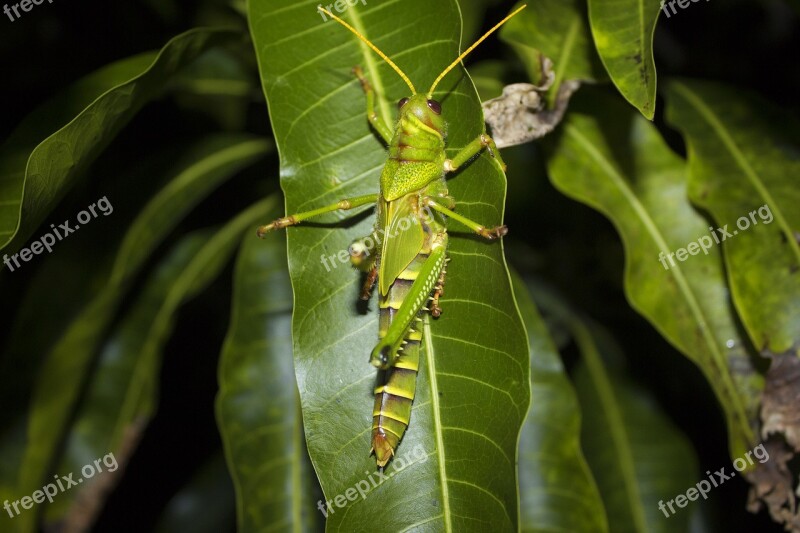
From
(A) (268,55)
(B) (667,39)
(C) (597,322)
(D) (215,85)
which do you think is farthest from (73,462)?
(B) (667,39)

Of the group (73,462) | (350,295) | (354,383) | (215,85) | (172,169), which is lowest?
(73,462)

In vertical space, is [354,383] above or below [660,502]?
above

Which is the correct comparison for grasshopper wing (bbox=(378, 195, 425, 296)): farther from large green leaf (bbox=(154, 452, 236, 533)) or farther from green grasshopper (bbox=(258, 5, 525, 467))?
large green leaf (bbox=(154, 452, 236, 533))

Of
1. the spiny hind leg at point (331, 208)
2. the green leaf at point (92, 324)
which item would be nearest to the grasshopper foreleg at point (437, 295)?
the spiny hind leg at point (331, 208)

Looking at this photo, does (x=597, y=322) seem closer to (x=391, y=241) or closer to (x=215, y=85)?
(x=391, y=241)

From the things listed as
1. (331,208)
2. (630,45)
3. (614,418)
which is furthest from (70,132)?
(614,418)

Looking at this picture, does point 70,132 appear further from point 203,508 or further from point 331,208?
point 203,508

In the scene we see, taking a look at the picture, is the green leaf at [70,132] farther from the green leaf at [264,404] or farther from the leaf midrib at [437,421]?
the leaf midrib at [437,421]
